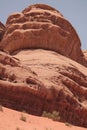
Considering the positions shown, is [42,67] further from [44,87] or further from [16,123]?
[16,123]

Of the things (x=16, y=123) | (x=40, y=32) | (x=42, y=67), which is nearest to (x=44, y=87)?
(x=42, y=67)

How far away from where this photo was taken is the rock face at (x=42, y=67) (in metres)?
18.6

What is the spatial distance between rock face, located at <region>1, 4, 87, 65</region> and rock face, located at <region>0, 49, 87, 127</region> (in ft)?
15.0

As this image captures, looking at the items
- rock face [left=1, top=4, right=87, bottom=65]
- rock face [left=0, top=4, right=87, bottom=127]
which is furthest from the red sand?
rock face [left=1, top=4, right=87, bottom=65]

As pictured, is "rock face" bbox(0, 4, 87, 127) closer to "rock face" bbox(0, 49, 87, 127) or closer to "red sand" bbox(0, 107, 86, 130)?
"rock face" bbox(0, 49, 87, 127)

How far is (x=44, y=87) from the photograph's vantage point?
1927 cm

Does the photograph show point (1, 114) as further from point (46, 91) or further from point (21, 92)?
point (46, 91)

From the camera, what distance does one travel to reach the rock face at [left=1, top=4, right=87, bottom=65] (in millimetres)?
28922

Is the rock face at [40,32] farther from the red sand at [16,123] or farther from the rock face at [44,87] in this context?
the red sand at [16,123]

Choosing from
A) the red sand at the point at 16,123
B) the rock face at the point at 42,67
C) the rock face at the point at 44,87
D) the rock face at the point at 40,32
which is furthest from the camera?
the rock face at the point at 40,32

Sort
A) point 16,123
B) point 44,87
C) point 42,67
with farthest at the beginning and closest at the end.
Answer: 1. point 42,67
2. point 44,87
3. point 16,123

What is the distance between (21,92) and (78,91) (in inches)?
240

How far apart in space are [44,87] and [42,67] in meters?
3.82

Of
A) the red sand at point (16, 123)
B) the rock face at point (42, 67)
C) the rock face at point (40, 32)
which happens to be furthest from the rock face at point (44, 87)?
the rock face at point (40, 32)
